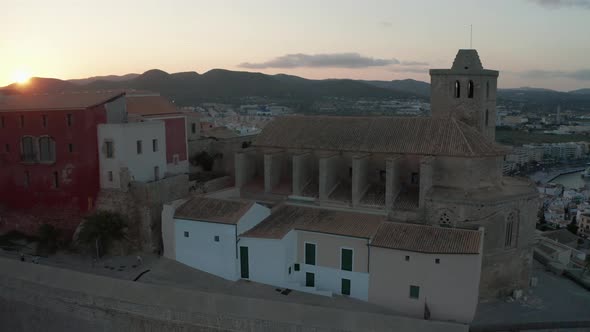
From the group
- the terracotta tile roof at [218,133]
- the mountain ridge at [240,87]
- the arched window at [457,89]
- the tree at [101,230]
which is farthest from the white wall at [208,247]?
the mountain ridge at [240,87]

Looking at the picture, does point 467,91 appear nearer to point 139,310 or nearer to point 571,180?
point 139,310

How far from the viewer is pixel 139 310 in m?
13.4

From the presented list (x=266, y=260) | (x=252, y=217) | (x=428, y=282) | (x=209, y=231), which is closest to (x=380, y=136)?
(x=252, y=217)

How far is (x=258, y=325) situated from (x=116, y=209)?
32.4 feet

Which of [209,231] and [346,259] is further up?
[209,231]

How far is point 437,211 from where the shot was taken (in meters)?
18.2

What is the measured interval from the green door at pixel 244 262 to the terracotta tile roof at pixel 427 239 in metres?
4.83

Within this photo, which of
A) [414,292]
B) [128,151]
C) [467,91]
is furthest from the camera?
[467,91]

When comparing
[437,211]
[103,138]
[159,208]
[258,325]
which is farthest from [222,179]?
[258,325]

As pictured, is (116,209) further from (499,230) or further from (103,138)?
(499,230)

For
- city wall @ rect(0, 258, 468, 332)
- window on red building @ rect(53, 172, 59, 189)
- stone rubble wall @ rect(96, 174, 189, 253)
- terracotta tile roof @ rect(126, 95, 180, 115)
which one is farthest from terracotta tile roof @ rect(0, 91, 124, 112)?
city wall @ rect(0, 258, 468, 332)

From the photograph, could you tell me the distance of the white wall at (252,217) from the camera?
18.2 meters

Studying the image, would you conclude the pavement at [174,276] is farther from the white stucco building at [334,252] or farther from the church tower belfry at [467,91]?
the church tower belfry at [467,91]

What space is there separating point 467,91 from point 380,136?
599cm
